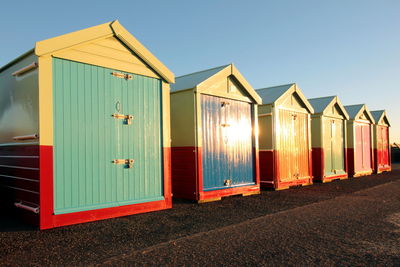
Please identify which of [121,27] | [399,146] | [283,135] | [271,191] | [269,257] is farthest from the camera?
[399,146]

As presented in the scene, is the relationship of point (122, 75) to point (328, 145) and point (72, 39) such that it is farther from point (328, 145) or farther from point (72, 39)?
point (328, 145)

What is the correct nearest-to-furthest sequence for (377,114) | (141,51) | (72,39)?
(72,39) < (141,51) < (377,114)

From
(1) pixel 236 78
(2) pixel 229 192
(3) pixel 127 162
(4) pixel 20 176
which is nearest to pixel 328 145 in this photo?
(1) pixel 236 78

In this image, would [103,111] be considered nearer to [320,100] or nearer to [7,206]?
[7,206]

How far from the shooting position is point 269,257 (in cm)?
443

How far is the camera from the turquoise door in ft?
20.6

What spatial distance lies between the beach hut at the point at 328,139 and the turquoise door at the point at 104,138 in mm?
8864

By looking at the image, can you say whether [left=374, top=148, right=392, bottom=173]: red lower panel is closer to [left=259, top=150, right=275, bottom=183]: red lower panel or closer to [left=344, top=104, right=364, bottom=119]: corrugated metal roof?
[left=344, top=104, right=364, bottom=119]: corrugated metal roof

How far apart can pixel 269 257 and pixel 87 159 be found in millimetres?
3942

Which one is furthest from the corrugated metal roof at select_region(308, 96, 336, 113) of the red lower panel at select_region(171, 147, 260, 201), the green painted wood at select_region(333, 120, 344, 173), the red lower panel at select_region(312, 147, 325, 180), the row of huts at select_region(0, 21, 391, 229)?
the red lower panel at select_region(171, 147, 260, 201)

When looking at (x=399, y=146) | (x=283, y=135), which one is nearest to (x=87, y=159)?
(x=283, y=135)

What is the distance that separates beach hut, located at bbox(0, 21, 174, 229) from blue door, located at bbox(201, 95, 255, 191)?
153cm

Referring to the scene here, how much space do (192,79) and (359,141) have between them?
39.1 ft

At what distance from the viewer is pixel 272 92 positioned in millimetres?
12836
